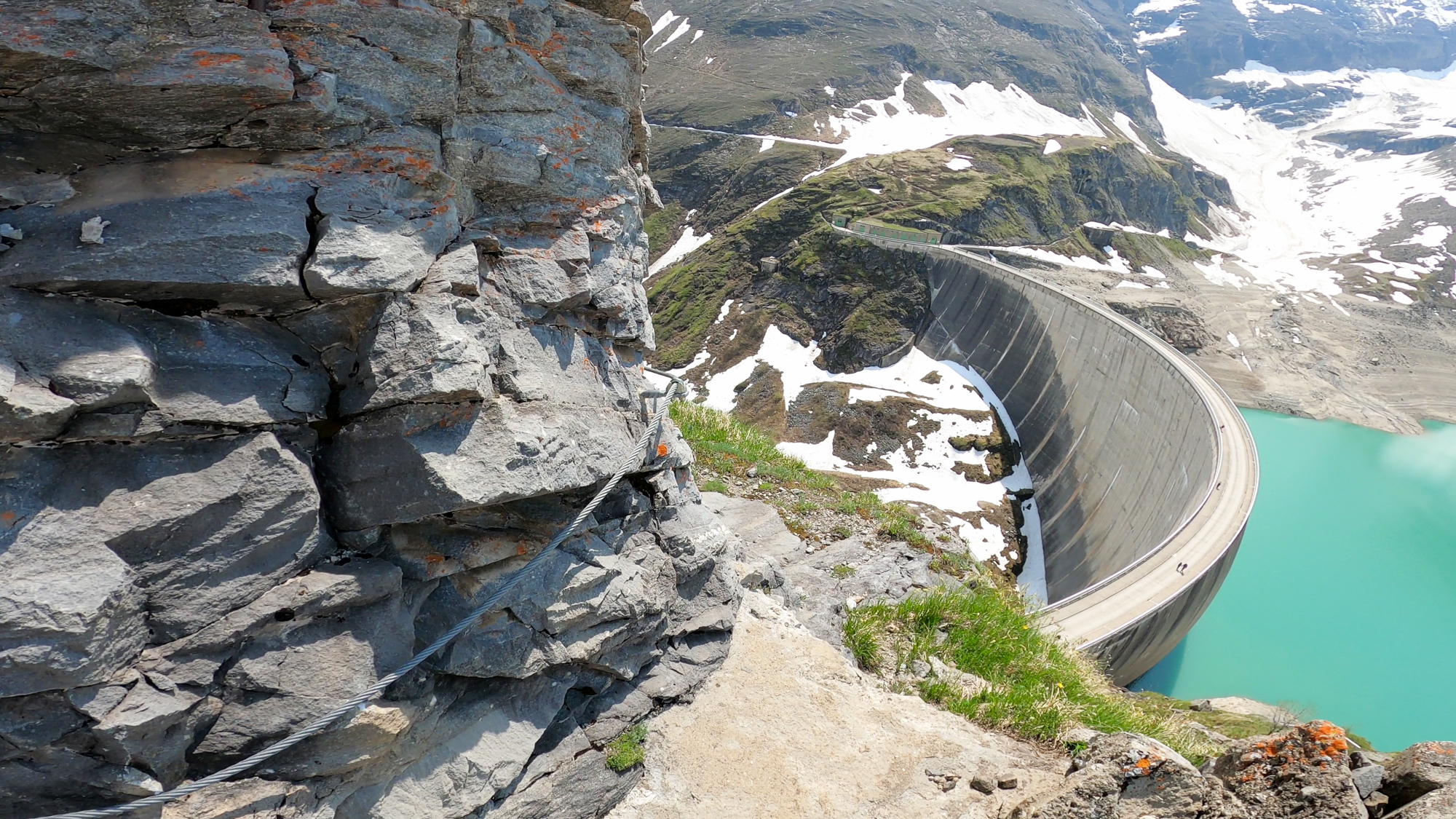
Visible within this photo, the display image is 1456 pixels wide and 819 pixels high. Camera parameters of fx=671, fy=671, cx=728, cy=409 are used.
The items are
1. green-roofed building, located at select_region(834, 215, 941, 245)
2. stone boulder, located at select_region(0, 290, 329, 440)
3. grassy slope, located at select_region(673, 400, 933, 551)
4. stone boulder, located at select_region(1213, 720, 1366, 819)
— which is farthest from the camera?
green-roofed building, located at select_region(834, 215, 941, 245)

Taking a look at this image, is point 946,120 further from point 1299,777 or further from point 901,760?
point 1299,777

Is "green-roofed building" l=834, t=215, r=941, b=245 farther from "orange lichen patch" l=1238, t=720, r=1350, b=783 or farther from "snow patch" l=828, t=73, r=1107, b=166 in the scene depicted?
"orange lichen patch" l=1238, t=720, r=1350, b=783

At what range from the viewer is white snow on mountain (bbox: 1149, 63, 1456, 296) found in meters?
112

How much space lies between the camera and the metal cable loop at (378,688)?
12.3ft

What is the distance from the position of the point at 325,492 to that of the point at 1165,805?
20.5 feet

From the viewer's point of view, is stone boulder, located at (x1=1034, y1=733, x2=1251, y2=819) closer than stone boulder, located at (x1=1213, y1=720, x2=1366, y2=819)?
No

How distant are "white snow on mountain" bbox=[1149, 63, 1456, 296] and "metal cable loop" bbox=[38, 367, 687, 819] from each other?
115377 mm

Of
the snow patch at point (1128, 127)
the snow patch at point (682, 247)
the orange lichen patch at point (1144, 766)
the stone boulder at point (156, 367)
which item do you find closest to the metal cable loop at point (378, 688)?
the stone boulder at point (156, 367)

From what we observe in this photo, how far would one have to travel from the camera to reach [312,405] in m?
4.78

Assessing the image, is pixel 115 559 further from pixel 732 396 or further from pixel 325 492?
pixel 732 396

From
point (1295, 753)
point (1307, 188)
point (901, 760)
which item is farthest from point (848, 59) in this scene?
point (1295, 753)

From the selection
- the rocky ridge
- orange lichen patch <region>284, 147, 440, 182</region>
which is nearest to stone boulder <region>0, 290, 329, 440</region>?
orange lichen patch <region>284, 147, 440, 182</region>

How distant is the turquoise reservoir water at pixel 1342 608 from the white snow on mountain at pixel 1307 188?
198 ft

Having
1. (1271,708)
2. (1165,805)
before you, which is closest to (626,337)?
(1165,805)
